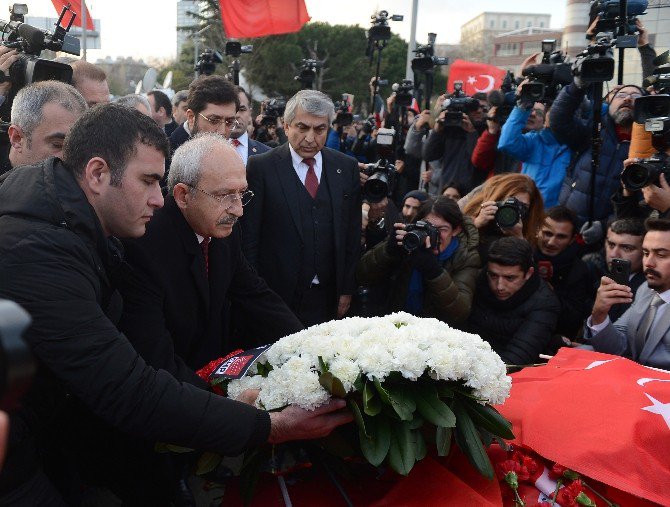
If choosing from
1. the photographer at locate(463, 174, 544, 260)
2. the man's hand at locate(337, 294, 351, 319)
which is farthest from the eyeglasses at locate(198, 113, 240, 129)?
the photographer at locate(463, 174, 544, 260)

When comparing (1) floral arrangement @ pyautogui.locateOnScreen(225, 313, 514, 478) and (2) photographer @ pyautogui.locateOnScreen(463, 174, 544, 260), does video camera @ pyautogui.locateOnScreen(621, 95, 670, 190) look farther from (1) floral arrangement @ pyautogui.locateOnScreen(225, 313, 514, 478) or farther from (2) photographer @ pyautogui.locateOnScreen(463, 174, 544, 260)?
(1) floral arrangement @ pyautogui.locateOnScreen(225, 313, 514, 478)

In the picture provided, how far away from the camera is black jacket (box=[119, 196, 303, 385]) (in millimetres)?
2262

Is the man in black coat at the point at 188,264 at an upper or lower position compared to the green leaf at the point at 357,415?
upper

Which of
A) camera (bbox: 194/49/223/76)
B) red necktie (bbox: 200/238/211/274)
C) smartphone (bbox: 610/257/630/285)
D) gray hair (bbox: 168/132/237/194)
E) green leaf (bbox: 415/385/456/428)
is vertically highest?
camera (bbox: 194/49/223/76)

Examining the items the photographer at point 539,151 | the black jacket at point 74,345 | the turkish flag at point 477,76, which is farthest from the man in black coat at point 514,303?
the turkish flag at point 477,76

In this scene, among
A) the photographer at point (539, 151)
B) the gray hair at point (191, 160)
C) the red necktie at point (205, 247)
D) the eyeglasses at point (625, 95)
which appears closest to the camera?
the gray hair at point (191, 160)

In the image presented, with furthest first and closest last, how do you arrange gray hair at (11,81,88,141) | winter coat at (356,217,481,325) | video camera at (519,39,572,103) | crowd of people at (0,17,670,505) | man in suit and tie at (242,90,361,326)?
video camera at (519,39,572,103), man in suit and tie at (242,90,361,326), winter coat at (356,217,481,325), gray hair at (11,81,88,141), crowd of people at (0,17,670,505)

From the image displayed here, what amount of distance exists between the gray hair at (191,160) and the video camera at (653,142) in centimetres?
240

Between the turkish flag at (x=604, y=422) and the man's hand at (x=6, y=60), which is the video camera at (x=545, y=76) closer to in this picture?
the turkish flag at (x=604, y=422)

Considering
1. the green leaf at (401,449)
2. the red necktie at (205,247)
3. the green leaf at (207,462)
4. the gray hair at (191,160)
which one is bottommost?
the green leaf at (207,462)

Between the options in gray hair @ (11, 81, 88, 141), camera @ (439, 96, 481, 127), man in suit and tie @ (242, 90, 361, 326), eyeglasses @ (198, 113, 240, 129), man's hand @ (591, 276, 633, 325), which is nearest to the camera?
gray hair @ (11, 81, 88, 141)

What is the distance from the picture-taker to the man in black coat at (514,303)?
3715mm

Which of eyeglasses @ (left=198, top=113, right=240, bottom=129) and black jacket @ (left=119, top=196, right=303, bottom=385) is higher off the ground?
eyeglasses @ (left=198, top=113, right=240, bottom=129)

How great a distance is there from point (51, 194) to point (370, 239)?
2990 millimetres
